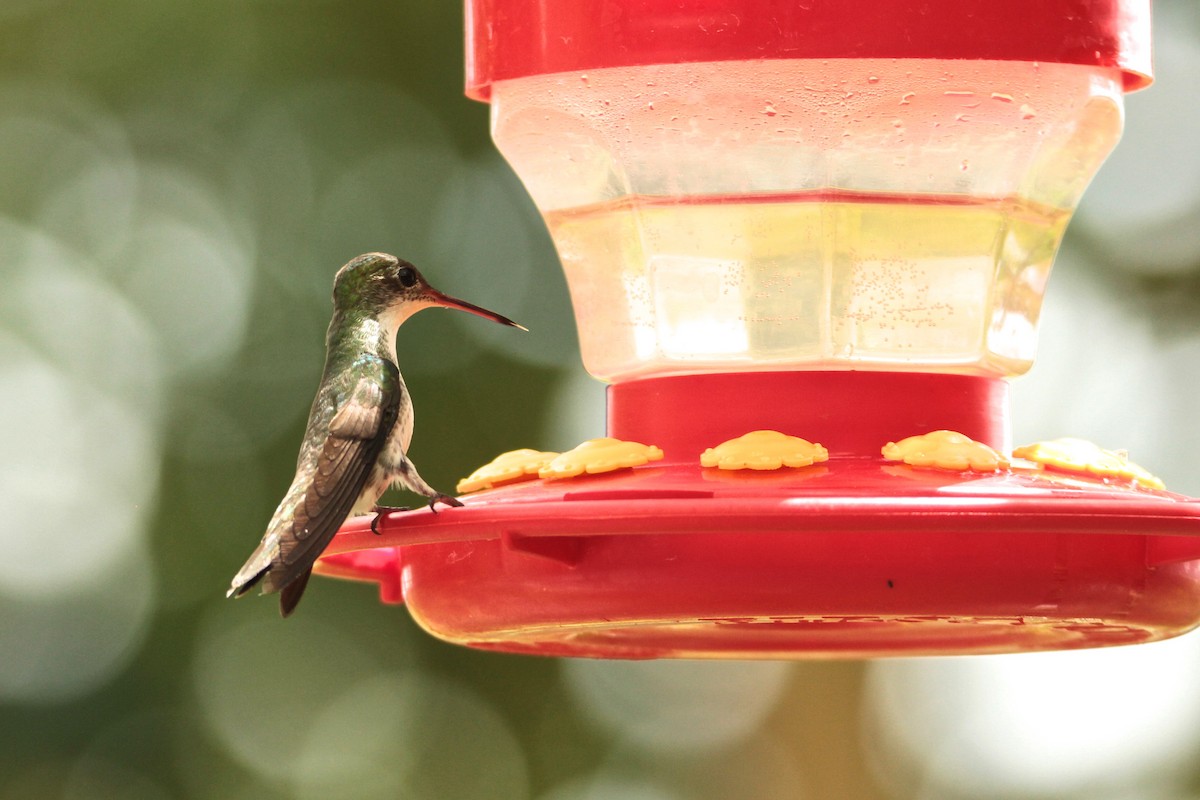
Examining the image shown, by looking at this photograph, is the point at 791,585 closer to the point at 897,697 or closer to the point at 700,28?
the point at 700,28

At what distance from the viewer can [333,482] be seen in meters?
3.26

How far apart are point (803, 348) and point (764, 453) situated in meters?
0.65

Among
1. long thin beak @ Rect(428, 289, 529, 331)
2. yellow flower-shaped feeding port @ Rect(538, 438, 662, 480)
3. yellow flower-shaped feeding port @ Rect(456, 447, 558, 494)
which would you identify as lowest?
yellow flower-shaped feeding port @ Rect(456, 447, 558, 494)

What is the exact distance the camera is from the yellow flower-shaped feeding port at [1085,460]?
3.14 metres

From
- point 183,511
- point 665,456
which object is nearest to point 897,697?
point 183,511

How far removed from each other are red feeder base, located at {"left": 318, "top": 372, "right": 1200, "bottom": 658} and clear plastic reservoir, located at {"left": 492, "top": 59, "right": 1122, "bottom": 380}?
20cm

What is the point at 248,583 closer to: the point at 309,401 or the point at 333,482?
the point at 333,482

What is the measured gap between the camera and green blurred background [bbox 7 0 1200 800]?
28.3 feet

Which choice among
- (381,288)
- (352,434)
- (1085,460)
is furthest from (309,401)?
(1085,460)

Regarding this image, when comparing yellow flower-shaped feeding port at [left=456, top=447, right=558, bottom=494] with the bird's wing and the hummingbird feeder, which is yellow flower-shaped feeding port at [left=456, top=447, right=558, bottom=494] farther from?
the bird's wing

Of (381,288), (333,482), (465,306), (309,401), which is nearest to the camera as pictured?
(333,482)

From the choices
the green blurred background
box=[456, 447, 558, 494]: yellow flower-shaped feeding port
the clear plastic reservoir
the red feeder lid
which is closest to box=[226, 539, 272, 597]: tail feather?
box=[456, 447, 558, 494]: yellow flower-shaped feeding port

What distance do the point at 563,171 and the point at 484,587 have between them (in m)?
1.16

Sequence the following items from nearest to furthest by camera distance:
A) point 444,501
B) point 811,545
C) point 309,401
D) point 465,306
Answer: point 811,545
point 444,501
point 465,306
point 309,401
